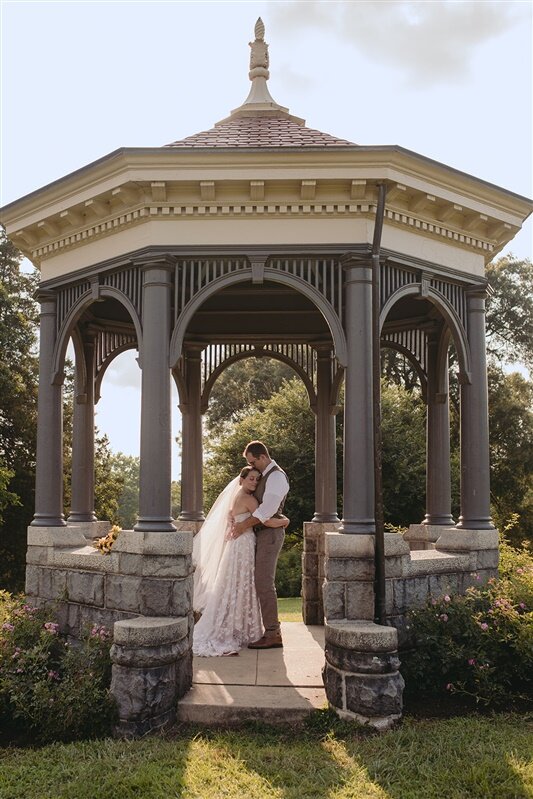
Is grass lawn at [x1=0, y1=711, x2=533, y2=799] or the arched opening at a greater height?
the arched opening

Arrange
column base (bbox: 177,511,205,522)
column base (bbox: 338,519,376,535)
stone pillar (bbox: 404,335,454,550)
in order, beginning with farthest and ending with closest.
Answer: column base (bbox: 177,511,205,522), stone pillar (bbox: 404,335,454,550), column base (bbox: 338,519,376,535)

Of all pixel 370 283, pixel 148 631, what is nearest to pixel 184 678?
pixel 148 631

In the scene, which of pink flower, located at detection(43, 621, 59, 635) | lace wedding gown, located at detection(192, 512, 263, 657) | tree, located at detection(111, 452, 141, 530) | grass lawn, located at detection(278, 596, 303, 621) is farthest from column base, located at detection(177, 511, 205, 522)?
tree, located at detection(111, 452, 141, 530)

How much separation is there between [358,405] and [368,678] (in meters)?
2.20

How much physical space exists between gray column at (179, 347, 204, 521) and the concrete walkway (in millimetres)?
2991

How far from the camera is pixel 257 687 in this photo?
6023 millimetres

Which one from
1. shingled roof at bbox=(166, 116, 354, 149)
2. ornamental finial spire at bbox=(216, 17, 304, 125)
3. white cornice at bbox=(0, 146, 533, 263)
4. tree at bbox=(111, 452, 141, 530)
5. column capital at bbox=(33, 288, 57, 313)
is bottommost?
tree at bbox=(111, 452, 141, 530)

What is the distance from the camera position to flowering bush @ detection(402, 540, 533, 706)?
5793 millimetres

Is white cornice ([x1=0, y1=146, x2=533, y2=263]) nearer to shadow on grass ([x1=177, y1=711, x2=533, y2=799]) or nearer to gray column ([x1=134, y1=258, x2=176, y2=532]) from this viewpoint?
gray column ([x1=134, y1=258, x2=176, y2=532])

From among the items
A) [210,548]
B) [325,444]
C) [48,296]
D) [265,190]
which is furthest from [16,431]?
[265,190]

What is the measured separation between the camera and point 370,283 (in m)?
6.52

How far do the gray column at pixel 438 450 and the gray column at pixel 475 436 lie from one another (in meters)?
1.21

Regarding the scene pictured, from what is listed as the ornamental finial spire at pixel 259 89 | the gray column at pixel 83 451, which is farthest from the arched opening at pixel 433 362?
the gray column at pixel 83 451

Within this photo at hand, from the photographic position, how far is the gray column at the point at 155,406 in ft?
20.6
